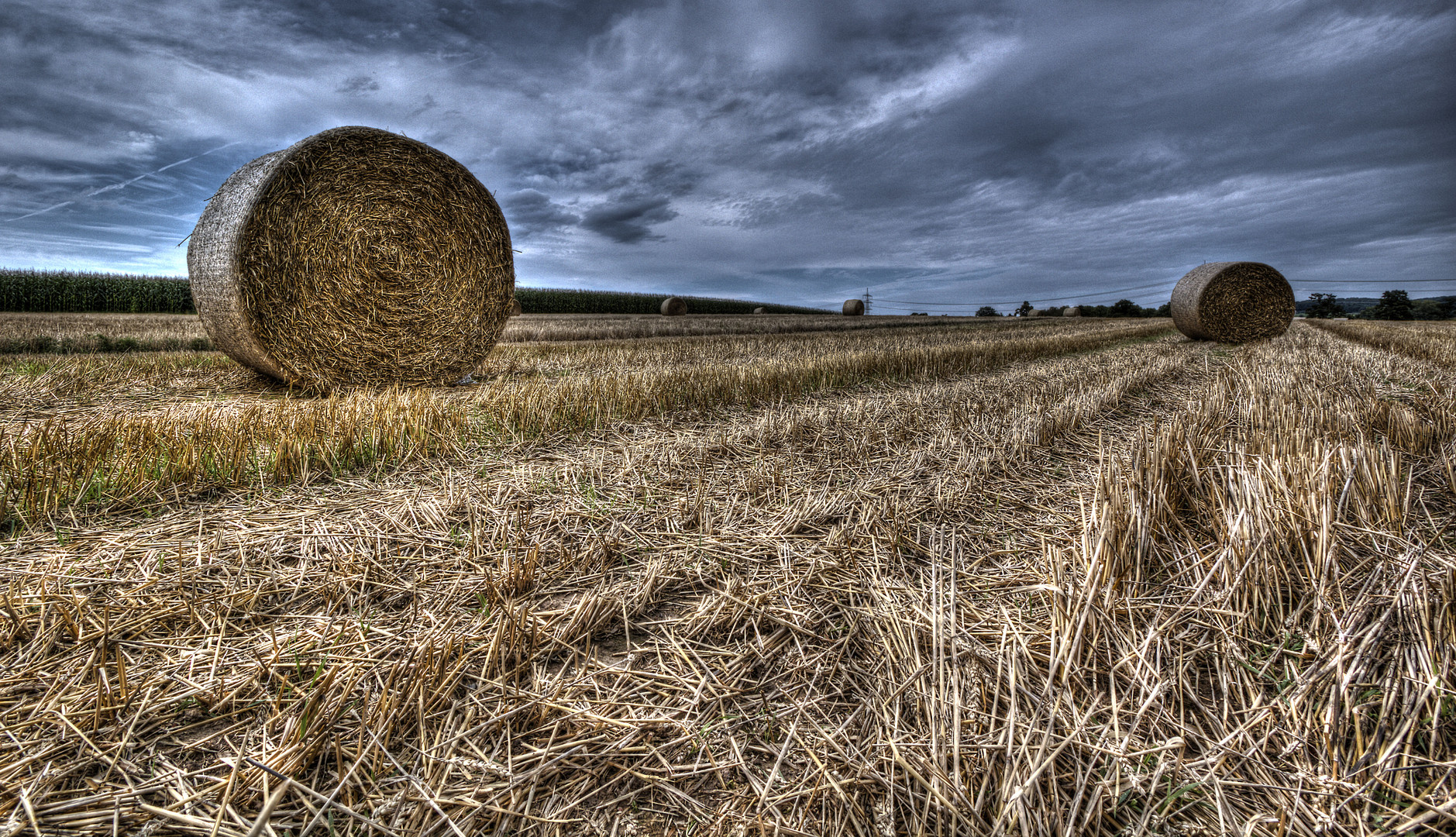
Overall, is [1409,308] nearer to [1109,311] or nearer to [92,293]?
[1109,311]

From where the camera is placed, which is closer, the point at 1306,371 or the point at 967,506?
the point at 967,506

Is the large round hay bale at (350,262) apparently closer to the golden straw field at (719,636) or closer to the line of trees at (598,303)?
the golden straw field at (719,636)

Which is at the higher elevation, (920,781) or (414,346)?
(414,346)

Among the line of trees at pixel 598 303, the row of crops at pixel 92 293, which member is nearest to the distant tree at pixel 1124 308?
the line of trees at pixel 598 303

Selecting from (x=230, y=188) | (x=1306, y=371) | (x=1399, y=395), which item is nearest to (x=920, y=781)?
(x=1399, y=395)

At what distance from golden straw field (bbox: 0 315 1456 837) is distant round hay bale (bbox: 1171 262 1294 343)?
13.5 meters

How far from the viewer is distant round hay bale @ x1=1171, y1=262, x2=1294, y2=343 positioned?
14992 millimetres

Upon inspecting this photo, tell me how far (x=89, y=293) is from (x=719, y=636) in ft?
117

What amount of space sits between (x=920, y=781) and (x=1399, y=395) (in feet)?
23.1

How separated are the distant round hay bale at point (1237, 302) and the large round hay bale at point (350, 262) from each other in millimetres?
16395

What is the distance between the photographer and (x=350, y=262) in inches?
257

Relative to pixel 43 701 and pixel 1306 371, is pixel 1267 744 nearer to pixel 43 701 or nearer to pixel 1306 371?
pixel 43 701

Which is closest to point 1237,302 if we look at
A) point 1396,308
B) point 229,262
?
point 229,262

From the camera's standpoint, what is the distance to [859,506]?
2.93 meters
